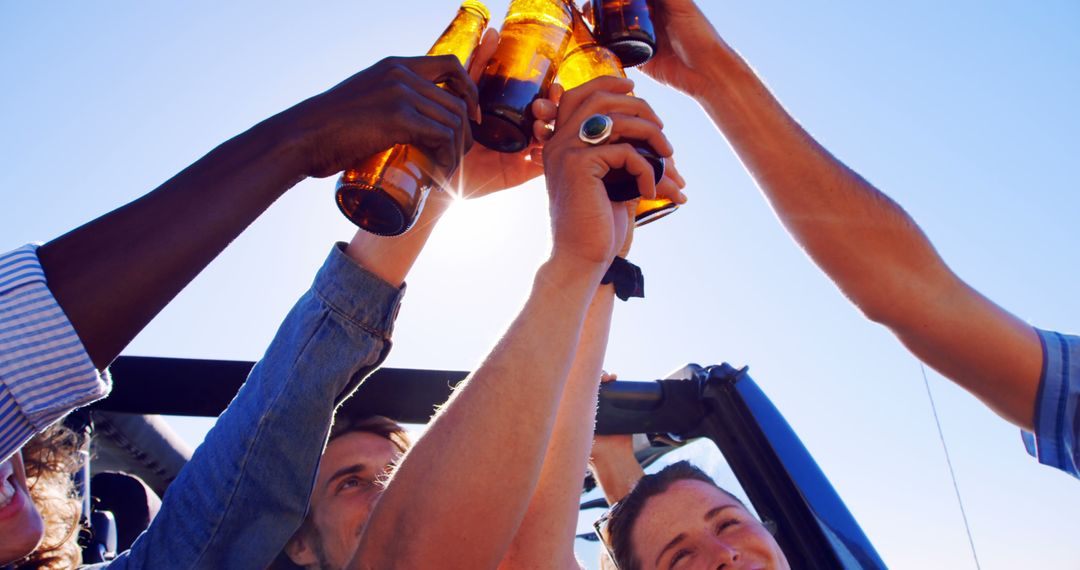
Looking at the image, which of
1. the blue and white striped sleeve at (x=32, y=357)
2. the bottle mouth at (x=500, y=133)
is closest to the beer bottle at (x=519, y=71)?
the bottle mouth at (x=500, y=133)

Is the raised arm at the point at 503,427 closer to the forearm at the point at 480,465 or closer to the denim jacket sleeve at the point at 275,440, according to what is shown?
the forearm at the point at 480,465

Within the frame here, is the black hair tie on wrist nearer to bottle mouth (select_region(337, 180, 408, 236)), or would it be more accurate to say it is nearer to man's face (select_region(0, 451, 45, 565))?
bottle mouth (select_region(337, 180, 408, 236))

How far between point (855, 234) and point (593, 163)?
2.92 ft

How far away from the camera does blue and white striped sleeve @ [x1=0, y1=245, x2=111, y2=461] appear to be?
844mm

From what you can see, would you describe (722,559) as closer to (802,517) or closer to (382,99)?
(802,517)

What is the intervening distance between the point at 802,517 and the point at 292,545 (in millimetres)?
1636

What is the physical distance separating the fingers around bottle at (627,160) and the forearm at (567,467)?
37 cm

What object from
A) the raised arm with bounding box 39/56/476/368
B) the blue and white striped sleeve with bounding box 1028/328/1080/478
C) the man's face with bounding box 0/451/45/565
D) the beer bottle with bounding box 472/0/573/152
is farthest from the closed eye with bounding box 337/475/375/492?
the blue and white striped sleeve with bounding box 1028/328/1080/478

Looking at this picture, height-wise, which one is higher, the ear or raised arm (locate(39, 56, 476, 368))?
raised arm (locate(39, 56, 476, 368))

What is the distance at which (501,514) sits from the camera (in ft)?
3.16

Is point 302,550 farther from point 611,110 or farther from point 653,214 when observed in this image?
point 611,110

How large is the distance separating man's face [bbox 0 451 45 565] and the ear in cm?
82

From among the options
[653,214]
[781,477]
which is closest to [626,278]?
[653,214]

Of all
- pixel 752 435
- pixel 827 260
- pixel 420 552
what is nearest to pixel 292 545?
pixel 752 435
